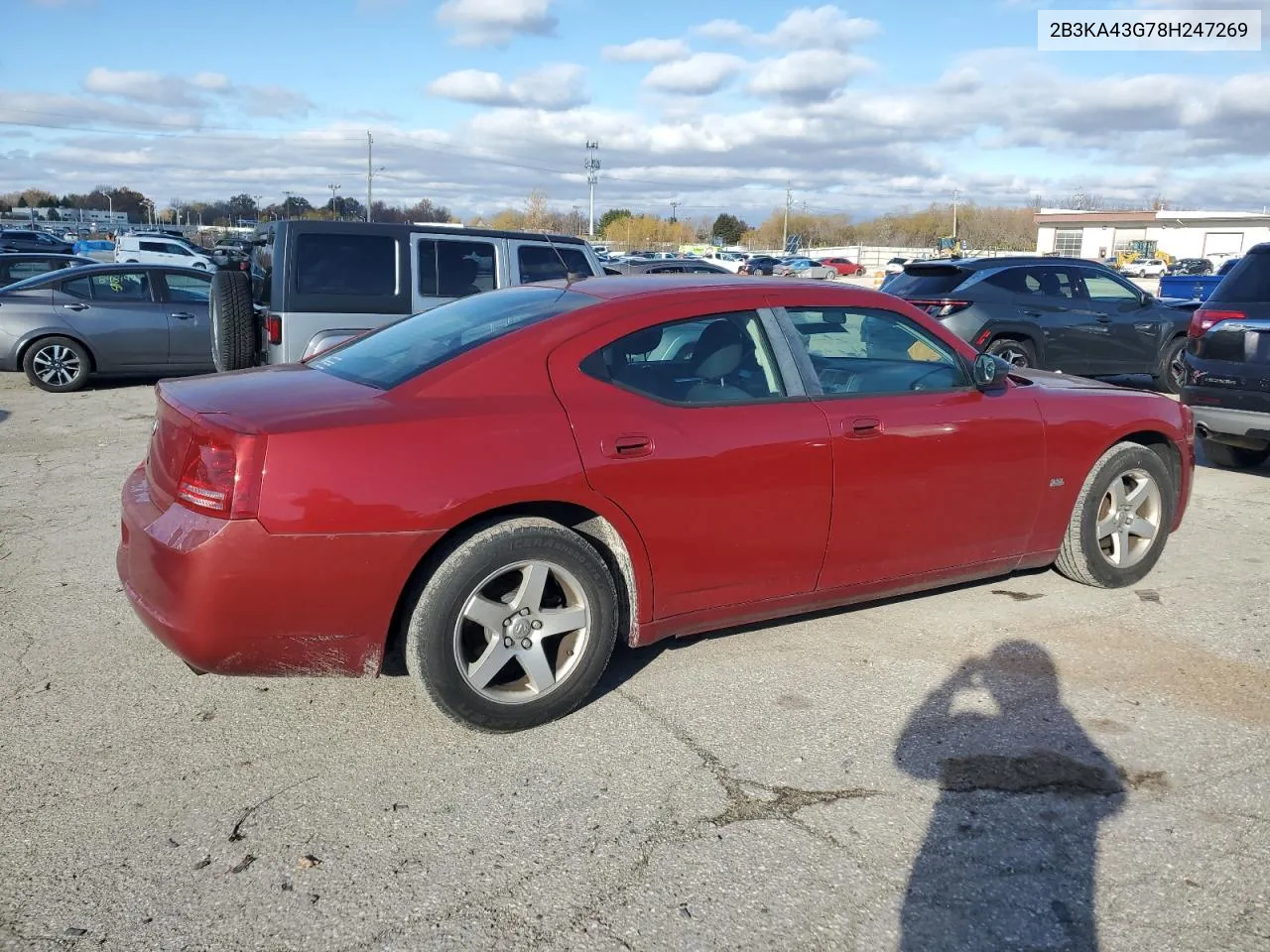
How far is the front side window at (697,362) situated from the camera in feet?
12.7

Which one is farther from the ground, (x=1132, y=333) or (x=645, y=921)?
(x=1132, y=333)

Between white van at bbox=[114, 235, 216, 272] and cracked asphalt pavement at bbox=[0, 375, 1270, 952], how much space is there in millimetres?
31302

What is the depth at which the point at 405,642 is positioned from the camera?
348 centimetres

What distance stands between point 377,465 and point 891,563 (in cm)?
225

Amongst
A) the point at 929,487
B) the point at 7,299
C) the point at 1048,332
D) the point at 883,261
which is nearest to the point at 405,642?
the point at 929,487

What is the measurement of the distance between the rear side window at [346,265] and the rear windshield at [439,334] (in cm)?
416

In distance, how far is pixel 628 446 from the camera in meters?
3.71

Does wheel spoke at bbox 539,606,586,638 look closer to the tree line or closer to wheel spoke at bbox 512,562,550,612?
wheel spoke at bbox 512,562,550,612

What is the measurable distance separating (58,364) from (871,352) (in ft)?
34.3

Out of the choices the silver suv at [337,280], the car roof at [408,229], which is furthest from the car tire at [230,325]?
the car roof at [408,229]

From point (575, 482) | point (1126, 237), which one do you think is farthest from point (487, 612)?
point (1126, 237)

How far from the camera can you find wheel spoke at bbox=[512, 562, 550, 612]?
3547mm

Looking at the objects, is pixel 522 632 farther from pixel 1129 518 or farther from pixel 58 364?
pixel 58 364

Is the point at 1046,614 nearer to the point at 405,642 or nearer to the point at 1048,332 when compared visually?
the point at 405,642
